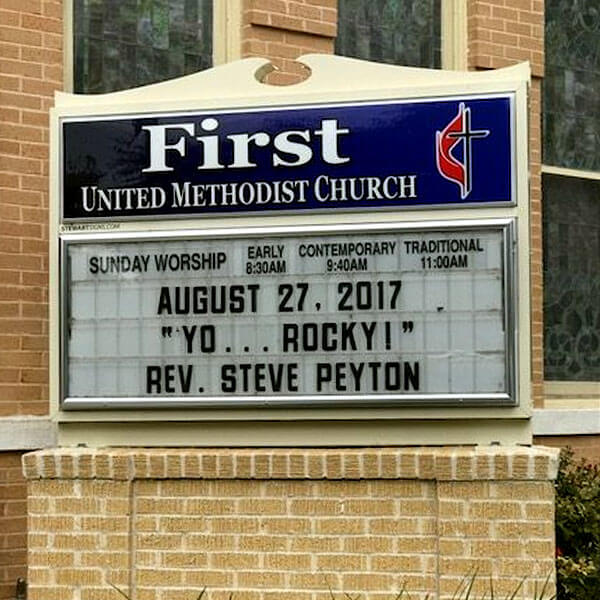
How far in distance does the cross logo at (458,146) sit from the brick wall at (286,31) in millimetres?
2947

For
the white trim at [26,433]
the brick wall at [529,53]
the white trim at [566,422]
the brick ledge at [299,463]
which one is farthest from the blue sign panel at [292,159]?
the white trim at [566,422]

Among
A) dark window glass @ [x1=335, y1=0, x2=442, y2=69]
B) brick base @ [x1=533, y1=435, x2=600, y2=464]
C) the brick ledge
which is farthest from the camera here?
brick base @ [x1=533, y1=435, x2=600, y2=464]

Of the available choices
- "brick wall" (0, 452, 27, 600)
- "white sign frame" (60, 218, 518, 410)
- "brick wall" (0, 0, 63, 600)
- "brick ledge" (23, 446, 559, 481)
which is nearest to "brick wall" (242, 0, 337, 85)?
"brick wall" (0, 0, 63, 600)

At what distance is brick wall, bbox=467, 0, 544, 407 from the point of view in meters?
11.1

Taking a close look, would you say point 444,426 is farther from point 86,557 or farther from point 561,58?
point 561,58

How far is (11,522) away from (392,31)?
484cm

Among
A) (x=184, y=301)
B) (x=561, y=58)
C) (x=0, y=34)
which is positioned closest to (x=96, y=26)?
(x=0, y=34)

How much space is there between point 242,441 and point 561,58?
5.83 metres

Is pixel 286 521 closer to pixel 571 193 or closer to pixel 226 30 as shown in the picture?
pixel 226 30

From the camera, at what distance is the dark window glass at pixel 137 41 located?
9.44 meters

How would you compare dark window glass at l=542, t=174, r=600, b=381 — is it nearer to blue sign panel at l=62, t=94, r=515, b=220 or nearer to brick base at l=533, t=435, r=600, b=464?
brick base at l=533, t=435, r=600, b=464

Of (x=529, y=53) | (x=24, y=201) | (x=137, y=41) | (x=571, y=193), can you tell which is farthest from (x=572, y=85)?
(x=24, y=201)

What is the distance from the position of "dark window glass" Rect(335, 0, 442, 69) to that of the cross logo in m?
3.55

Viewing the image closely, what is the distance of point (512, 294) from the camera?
7039 mm
